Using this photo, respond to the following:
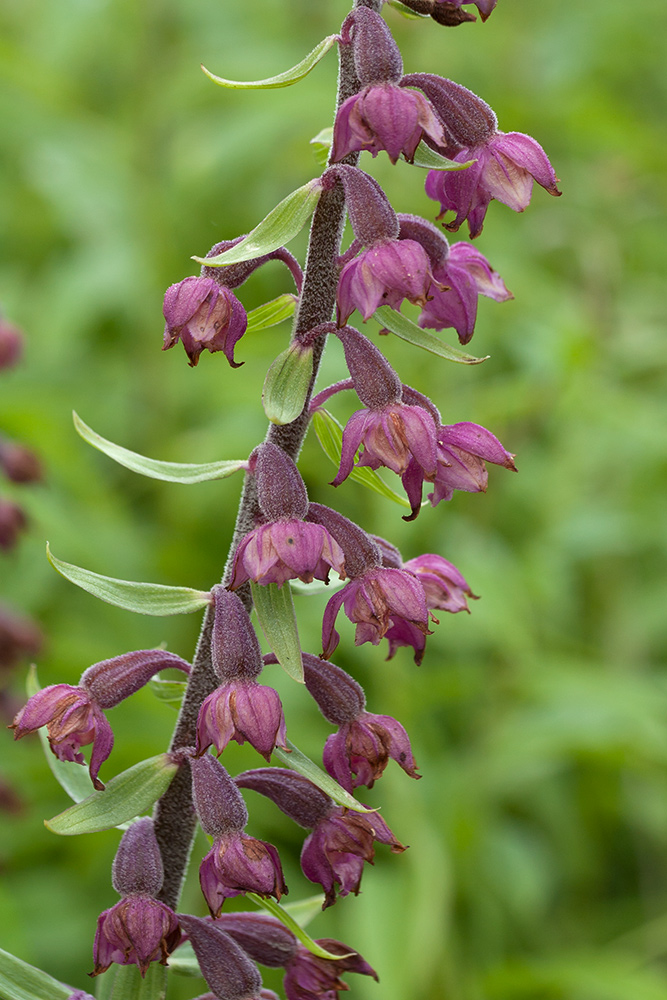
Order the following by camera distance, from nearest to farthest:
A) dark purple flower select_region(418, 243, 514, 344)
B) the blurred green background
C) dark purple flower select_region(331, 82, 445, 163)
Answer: dark purple flower select_region(331, 82, 445, 163) < dark purple flower select_region(418, 243, 514, 344) < the blurred green background

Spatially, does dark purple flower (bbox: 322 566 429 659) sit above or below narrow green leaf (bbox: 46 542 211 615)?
above

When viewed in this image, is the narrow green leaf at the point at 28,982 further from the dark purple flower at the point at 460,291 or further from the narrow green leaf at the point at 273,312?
the dark purple flower at the point at 460,291

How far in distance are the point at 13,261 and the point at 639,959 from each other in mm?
4730

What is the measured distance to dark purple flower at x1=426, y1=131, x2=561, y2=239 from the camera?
1.67m

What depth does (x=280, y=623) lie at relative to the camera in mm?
1654

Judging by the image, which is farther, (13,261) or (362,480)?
(13,261)

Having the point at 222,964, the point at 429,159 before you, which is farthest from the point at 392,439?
the point at 222,964

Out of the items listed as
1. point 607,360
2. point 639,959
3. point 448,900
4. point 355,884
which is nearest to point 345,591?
point 355,884

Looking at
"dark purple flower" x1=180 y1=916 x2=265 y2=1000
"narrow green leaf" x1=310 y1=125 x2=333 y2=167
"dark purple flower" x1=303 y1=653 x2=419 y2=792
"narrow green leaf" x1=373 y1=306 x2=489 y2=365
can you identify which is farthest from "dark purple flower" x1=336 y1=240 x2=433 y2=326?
"dark purple flower" x1=180 y1=916 x2=265 y2=1000

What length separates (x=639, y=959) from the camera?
399 cm

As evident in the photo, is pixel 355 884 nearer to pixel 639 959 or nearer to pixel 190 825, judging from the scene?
pixel 190 825

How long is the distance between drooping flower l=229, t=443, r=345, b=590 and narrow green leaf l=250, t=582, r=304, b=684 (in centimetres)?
4

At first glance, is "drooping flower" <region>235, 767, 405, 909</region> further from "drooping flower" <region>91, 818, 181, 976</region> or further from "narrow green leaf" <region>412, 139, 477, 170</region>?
"narrow green leaf" <region>412, 139, 477, 170</region>

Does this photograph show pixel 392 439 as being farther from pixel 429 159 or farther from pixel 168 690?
pixel 168 690
